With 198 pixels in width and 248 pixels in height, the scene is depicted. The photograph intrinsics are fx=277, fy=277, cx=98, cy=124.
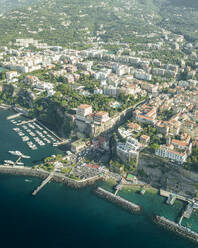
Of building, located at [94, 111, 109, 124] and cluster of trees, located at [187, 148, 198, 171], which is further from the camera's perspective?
building, located at [94, 111, 109, 124]

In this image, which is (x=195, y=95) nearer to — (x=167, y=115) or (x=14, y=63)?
(x=167, y=115)

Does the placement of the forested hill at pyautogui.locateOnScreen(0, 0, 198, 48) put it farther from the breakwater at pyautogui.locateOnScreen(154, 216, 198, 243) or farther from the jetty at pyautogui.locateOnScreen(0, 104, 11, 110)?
the breakwater at pyautogui.locateOnScreen(154, 216, 198, 243)

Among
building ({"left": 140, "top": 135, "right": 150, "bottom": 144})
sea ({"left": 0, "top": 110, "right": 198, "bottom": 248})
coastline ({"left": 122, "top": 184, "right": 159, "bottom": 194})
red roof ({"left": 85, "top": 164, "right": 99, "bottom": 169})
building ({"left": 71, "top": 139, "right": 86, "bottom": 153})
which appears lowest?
sea ({"left": 0, "top": 110, "right": 198, "bottom": 248})

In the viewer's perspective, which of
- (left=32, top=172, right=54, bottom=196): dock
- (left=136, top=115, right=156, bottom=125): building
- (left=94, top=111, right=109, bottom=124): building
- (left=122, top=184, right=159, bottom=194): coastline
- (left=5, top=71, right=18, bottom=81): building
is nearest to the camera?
(left=32, top=172, right=54, bottom=196): dock

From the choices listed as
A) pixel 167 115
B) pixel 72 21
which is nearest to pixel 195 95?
pixel 167 115

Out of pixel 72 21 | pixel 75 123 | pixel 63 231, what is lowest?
pixel 63 231

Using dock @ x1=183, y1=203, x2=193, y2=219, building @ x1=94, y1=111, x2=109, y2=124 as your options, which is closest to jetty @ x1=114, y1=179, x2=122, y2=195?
dock @ x1=183, y1=203, x2=193, y2=219

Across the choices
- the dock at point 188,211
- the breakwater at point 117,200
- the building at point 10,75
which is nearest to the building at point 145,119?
the breakwater at point 117,200

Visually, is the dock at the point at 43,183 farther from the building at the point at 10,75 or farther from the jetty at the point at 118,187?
the building at the point at 10,75
